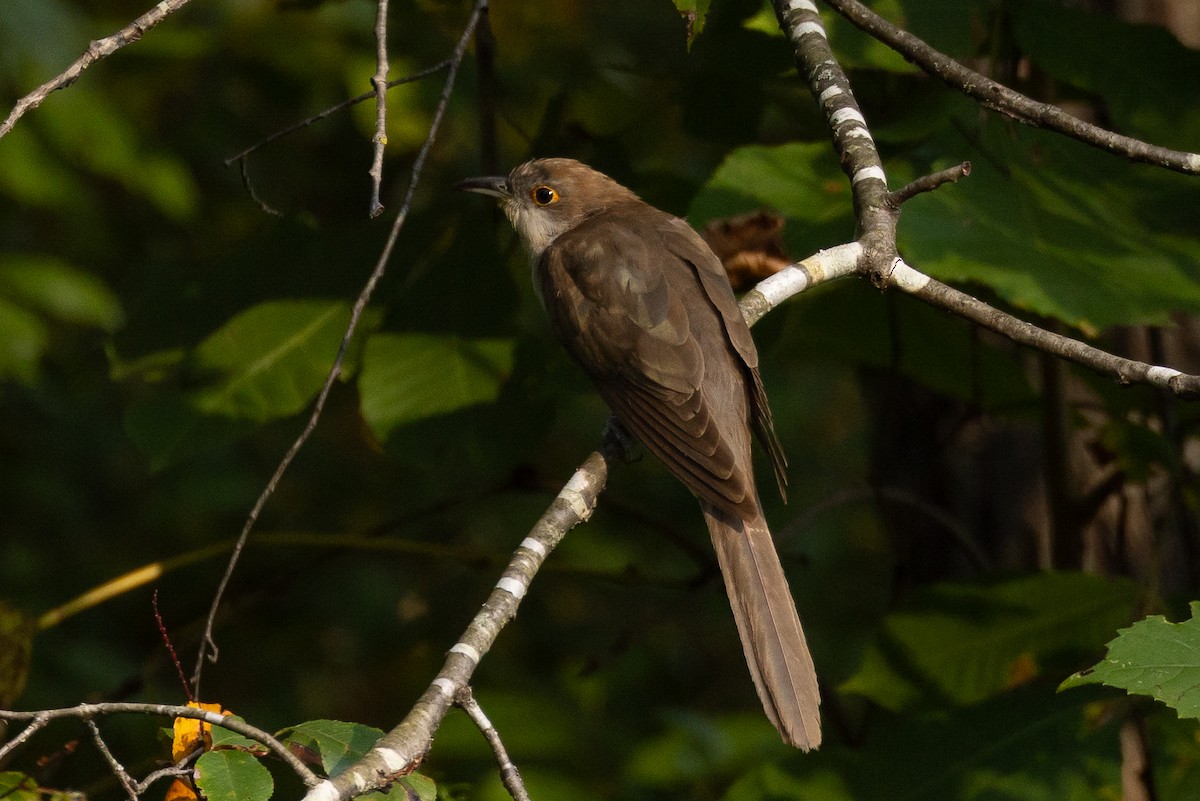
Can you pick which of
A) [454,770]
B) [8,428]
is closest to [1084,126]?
[454,770]

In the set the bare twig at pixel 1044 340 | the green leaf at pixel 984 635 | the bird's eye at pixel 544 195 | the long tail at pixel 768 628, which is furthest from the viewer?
the bird's eye at pixel 544 195

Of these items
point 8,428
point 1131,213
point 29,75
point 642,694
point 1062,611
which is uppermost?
point 29,75

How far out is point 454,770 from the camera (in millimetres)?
3799

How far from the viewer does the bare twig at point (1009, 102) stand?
2545mm

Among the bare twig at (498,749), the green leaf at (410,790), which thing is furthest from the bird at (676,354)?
the green leaf at (410,790)

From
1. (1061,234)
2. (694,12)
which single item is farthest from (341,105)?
(1061,234)

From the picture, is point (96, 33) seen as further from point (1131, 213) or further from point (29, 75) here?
point (1131, 213)

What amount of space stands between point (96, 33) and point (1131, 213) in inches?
164

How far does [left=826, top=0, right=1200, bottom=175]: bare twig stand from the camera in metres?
2.54

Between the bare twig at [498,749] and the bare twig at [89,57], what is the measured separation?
125 centimetres

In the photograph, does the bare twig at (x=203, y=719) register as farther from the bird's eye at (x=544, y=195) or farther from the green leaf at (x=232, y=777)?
the bird's eye at (x=544, y=195)

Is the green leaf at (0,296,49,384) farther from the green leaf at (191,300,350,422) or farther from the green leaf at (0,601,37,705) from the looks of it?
the green leaf at (0,601,37,705)

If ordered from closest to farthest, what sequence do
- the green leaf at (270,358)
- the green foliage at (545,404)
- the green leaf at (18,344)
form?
the green foliage at (545,404)
the green leaf at (270,358)
the green leaf at (18,344)

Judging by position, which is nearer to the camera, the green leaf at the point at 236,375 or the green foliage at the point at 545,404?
the green foliage at the point at 545,404
